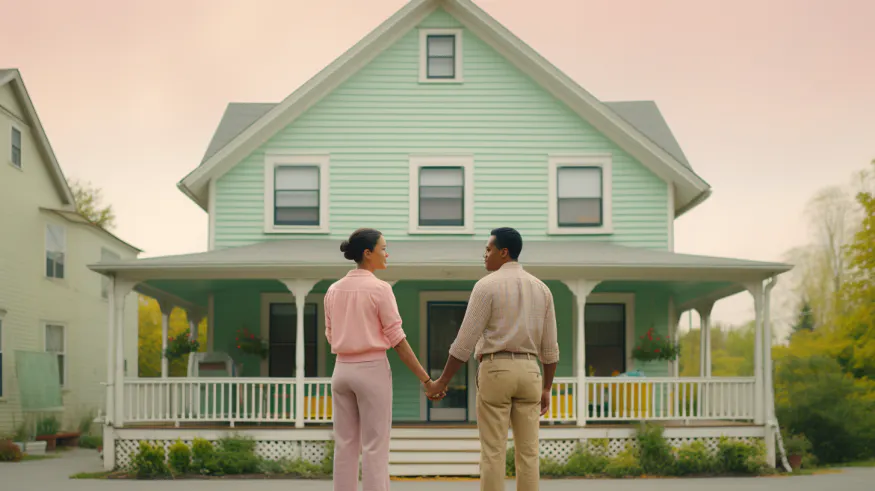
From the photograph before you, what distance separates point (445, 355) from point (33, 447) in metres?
8.63

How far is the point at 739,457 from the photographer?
1444cm

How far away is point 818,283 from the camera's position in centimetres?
3956

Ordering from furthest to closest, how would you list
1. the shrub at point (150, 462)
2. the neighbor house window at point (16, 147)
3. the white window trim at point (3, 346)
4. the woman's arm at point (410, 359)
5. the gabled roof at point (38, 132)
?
the neighbor house window at point (16, 147)
the gabled roof at point (38, 132)
the white window trim at point (3, 346)
the shrub at point (150, 462)
the woman's arm at point (410, 359)

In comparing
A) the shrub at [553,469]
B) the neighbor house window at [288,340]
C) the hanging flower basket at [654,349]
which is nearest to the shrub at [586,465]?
the shrub at [553,469]

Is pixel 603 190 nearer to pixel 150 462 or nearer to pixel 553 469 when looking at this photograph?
pixel 553 469

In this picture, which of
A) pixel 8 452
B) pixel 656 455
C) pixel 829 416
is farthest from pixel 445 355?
pixel 8 452

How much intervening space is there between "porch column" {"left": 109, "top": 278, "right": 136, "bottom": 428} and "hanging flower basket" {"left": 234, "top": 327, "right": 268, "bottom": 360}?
95.7 inches

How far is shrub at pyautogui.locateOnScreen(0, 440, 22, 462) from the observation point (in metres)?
18.0

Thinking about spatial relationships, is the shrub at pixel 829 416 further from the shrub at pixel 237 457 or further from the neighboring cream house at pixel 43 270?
the neighboring cream house at pixel 43 270

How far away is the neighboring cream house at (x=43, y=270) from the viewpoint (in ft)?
68.3

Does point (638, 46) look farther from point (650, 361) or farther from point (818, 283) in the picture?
point (818, 283)

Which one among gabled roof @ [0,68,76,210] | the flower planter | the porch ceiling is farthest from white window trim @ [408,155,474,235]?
gabled roof @ [0,68,76,210]

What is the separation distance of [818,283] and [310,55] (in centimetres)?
2582

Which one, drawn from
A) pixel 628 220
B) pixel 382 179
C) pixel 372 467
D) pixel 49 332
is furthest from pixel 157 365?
pixel 372 467
